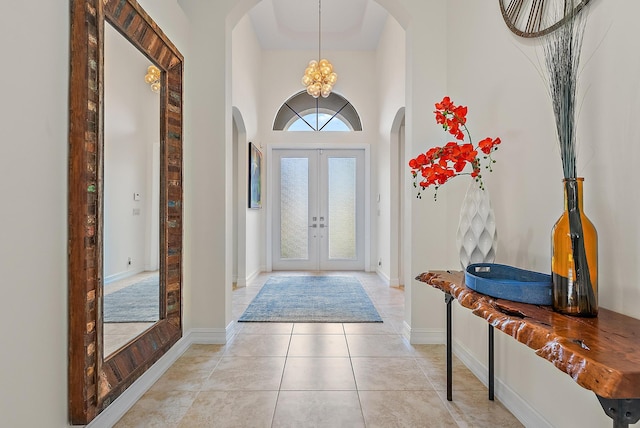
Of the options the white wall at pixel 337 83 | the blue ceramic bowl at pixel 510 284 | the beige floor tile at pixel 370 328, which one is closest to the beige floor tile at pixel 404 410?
the blue ceramic bowl at pixel 510 284

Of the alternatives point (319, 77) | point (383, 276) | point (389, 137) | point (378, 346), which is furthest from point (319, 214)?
point (378, 346)

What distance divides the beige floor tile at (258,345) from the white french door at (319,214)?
359 cm

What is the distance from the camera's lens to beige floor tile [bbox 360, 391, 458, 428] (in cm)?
181

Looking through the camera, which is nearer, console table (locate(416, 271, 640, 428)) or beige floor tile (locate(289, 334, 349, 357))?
console table (locate(416, 271, 640, 428))

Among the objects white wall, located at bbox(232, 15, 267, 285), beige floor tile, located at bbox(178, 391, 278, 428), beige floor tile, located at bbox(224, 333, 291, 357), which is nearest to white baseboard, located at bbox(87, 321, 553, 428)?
beige floor tile, located at bbox(224, 333, 291, 357)

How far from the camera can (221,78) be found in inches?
114

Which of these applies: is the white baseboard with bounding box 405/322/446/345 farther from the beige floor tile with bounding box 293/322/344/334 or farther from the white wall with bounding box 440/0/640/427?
the beige floor tile with bounding box 293/322/344/334

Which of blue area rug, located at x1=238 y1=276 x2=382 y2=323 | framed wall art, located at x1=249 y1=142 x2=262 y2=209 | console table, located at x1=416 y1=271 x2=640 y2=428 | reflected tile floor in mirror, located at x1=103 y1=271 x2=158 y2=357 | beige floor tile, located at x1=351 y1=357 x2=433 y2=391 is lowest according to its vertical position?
beige floor tile, located at x1=351 y1=357 x2=433 y2=391

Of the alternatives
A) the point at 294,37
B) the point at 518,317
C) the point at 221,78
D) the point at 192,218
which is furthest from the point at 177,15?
the point at 294,37

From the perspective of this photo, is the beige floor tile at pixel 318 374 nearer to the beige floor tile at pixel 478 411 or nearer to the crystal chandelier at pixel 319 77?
the beige floor tile at pixel 478 411

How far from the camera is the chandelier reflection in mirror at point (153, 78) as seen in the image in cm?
223

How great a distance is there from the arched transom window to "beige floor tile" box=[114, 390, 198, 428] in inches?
201

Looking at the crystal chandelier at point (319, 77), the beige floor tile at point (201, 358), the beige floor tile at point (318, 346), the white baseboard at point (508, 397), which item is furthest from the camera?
the crystal chandelier at point (319, 77)

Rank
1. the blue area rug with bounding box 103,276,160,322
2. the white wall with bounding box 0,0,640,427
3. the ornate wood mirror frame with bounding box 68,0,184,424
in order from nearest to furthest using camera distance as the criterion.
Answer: the white wall with bounding box 0,0,640,427 → the ornate wood mirror frame with bounding box 68,0,184,424 → the blue area rug with bounding box 103,276,160,322
